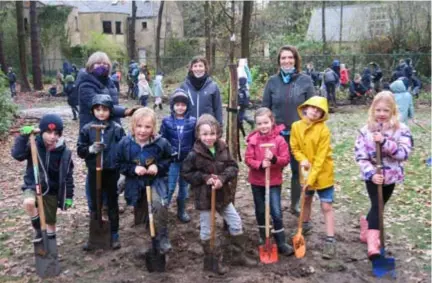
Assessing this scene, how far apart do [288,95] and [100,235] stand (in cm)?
251

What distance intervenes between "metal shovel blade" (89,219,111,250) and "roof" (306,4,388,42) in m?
27.0

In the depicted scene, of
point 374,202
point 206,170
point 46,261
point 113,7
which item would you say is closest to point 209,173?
point 206,170

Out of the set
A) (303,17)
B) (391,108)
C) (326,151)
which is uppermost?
(303,17)

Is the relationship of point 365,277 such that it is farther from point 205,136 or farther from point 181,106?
point 181,106

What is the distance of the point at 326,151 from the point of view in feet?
15.9

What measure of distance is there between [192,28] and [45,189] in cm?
4059

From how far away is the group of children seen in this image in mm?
4496

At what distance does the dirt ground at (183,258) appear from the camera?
14.7ft

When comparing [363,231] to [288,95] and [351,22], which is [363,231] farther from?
[351,22]

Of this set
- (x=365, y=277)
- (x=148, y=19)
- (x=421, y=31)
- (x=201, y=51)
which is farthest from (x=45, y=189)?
(x=148, y=19)

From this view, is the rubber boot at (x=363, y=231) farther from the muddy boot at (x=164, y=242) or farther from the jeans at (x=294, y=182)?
the muddy boot at (x=164, y=242)

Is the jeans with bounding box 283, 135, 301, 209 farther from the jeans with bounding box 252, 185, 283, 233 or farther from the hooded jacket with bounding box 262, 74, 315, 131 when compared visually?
the jeans with bounding box 252, 185, 283, 233

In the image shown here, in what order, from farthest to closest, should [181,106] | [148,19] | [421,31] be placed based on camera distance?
[148,19] → [421,31] → [181,106]

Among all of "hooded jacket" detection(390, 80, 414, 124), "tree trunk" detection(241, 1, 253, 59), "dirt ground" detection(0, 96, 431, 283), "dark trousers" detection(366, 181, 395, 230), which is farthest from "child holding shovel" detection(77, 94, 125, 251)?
"tree trunk" detection(241, 1, 253, 59)
